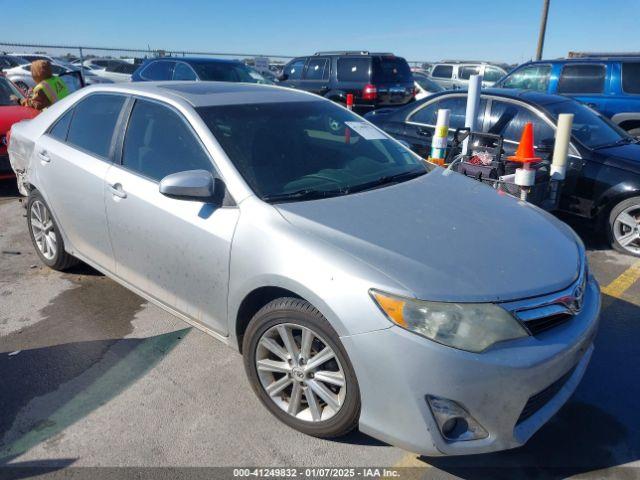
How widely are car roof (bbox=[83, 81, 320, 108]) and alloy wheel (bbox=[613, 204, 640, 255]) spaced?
339cm

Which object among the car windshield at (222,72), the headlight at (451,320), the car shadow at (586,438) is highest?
the car windshield at (222,72)

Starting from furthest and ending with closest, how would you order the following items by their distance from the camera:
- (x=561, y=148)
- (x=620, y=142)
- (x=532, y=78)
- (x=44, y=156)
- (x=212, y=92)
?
1. (x=532, y=78)
2. (x=620, y=142)
3. (x=561, y=148)
4. (x=44, y=156)
5. (x=212, y=92)

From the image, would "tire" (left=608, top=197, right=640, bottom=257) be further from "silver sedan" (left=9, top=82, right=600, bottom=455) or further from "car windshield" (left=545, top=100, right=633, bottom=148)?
"silver sedan" (left=9, top=82, right=600, bottom=455)

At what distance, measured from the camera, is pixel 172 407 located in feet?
9.54

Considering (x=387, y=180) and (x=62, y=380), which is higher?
(x=387, y=180)

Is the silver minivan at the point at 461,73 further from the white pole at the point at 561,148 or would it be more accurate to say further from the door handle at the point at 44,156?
the door handle at the point at 44,156

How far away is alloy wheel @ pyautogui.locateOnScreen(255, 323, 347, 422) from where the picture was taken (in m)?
2.48

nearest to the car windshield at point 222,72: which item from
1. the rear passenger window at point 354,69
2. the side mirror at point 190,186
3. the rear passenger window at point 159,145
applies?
the rear passenger window at point 354,69

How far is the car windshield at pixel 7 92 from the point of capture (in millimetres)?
7965

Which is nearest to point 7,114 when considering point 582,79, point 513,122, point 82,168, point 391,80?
point 82,168

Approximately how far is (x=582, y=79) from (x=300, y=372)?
29.5 ft

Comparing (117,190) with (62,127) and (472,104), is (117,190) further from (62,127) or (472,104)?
(472,104)

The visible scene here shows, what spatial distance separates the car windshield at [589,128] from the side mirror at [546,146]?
0.85 feet

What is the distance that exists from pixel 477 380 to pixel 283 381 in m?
1.00
